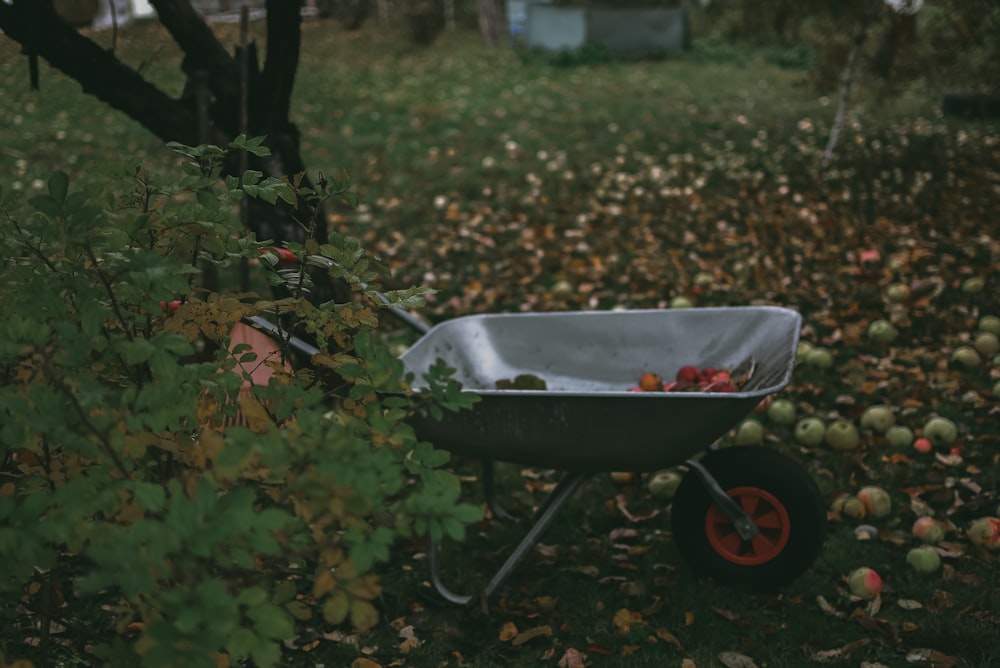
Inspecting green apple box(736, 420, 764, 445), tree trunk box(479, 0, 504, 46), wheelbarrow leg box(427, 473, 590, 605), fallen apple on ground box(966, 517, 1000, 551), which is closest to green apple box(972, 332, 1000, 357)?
green apple box(736, 420, 764, 445)

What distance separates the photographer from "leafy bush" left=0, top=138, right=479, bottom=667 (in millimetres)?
1220

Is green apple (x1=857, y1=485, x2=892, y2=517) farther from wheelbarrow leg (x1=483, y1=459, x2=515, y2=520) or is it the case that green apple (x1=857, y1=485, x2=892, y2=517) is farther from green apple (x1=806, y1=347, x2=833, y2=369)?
wheelbarrow leg (x1=483, y1=459, x2=515, y2=520)

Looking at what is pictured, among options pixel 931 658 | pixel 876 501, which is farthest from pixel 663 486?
pixel 931 658

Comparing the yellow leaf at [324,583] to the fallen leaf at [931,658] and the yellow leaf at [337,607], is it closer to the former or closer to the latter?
the yellow leaf at [337,607]

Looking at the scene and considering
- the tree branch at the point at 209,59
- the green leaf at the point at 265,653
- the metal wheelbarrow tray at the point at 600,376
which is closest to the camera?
the green leaf at the point at 265,653

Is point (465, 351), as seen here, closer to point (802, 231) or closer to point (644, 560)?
point (644, 560)

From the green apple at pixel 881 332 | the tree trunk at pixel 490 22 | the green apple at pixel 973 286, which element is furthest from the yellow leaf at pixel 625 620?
the tree trunk at pixel 490 22

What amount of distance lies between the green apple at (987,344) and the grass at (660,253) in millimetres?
195

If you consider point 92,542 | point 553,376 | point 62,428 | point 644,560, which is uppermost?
point 62,428

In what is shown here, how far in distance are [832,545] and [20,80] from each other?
4264 millimetres

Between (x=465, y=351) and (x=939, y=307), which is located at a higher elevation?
(x=465, y=351)

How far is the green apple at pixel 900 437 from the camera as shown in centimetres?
396

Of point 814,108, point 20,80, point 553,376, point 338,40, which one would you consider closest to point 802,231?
point 553,376

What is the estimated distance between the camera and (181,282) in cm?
156
